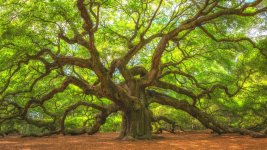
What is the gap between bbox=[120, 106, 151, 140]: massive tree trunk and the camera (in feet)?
45.8

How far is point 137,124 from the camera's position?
1405cm

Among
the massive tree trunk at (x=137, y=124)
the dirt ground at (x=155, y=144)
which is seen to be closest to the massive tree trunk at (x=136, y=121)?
the massive tree trunk at (x=137, y=124)

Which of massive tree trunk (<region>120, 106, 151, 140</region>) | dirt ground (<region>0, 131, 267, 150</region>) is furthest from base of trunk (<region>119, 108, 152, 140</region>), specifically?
dirt ground (<region>0, 131, 267, 150</region>)

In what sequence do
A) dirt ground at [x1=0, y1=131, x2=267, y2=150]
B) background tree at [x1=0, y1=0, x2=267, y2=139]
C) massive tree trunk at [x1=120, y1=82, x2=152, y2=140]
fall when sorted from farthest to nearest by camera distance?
massive tree trunk at [x1=120, y1=82, x2=152, y2=140], background tree at [x1=0, y1=0, x2=267, y2=139], dirt ground at [x1=0, y1=131, x2=267, y2=150]

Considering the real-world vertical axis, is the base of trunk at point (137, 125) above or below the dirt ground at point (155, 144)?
above

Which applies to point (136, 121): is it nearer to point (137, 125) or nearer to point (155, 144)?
point (137, 125)

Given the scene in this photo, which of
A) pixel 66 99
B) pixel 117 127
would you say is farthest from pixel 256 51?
pixel 117 127

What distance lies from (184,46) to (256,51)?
382 cm

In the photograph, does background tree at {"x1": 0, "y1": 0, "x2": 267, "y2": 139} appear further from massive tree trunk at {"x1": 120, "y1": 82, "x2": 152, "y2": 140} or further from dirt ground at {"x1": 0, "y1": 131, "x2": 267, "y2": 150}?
dirt ground at {"x1": 0, "y1": 131, "x2": 267, "y2": 150}

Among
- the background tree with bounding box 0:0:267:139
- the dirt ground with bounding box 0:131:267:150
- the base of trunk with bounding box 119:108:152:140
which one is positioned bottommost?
the dirt ground with bounding box 0:131:267:150

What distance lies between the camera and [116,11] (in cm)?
1515

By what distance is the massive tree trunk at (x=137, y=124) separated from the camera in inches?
549

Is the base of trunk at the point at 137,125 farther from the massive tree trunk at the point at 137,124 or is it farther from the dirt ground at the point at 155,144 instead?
the dirt ground at the point at 155,144

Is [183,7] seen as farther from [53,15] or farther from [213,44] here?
[53,15]
